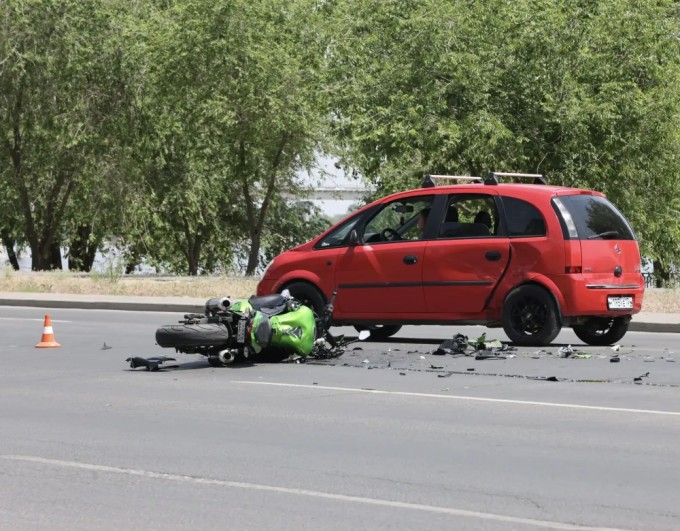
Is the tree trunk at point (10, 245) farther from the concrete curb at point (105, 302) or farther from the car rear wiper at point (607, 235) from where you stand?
the car rear wiper at point (607, 235)

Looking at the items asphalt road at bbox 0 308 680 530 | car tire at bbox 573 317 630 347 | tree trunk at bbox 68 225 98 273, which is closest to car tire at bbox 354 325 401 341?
asphalt road at bbox 0 308 680 530

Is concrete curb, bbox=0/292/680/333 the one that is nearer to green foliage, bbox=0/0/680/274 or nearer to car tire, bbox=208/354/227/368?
car tire, bbox=208/354/227/368

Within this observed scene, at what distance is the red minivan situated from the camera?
52.2 feet

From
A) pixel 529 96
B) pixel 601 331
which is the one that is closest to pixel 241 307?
pixel 601 331

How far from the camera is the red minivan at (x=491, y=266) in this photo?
52.2 feet

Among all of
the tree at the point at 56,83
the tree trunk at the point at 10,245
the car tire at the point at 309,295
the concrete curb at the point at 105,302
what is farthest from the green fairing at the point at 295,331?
the tree trunk at the point at 10,245

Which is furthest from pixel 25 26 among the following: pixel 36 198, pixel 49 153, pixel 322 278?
pixel 322 278

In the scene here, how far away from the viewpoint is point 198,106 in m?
40.3

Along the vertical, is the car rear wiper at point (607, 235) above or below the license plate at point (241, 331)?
above

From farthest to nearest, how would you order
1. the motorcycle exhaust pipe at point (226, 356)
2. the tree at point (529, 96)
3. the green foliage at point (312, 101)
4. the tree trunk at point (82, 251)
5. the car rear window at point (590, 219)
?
the tree trunk at point (82, 251), the green foliage at point (312, 101), the tree at point (529, 96), the car rear window at point (590, 219), the motorcycle exhaust pipe at point (226, 356)

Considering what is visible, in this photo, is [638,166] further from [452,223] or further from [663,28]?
[452,223]

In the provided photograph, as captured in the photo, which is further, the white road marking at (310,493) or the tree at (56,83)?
the tree at (56,83)

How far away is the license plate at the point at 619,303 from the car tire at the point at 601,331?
0.49 m

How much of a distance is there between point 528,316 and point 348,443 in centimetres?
695
